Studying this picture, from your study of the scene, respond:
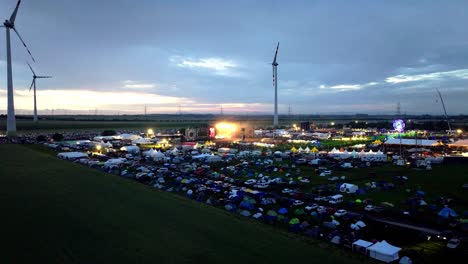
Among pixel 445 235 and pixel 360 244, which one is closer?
pixel 360 244

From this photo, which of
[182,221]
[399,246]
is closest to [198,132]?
[182,221]

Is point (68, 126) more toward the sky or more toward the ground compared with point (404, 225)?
more toward the sky

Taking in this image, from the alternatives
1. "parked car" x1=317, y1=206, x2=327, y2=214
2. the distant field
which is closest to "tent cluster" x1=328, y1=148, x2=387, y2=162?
"parked car" x1=317, y1=206, x2=327, y2=214

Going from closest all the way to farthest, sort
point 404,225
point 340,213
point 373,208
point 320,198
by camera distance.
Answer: point 404,225 < point 340,213 < point 373,208 < point 320,198

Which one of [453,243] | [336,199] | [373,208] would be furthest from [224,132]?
[453,243]

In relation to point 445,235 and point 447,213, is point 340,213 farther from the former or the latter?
point 447,213

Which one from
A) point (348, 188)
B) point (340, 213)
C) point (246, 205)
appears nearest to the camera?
point (340, 213)
